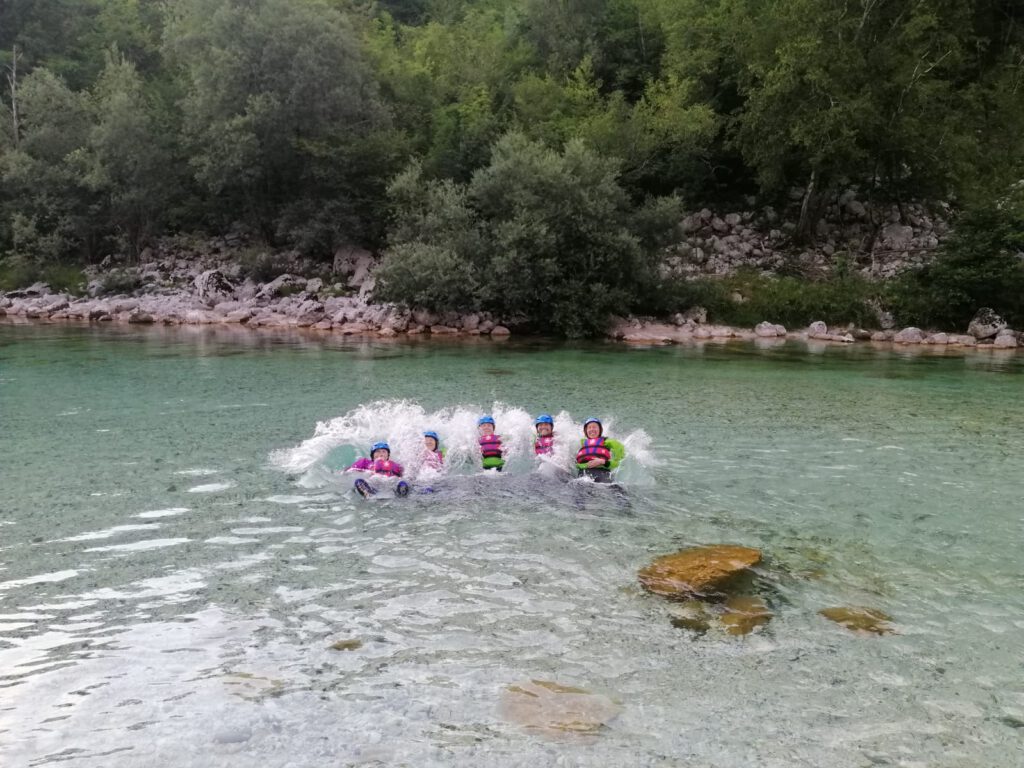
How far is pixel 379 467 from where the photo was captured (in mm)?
8789

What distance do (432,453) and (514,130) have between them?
25.4 m

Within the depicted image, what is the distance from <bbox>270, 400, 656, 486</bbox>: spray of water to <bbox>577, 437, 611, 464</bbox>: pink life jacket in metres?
0.32

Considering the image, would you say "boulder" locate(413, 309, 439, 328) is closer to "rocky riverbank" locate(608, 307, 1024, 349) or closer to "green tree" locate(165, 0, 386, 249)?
"rocky riverbank" locate(608, 307, 1024, 349)

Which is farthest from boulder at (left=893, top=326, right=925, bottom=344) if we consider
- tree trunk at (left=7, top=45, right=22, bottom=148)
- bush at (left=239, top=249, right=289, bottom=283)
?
tree trunk at (left=7, top=45, right=22, bottom=148)

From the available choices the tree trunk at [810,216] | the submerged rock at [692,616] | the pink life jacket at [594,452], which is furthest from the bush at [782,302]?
the submerged rock at [692,616]

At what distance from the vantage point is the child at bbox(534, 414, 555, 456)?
9.60 m

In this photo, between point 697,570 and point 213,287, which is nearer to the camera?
point 697,570

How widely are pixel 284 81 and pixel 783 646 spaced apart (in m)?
34.5

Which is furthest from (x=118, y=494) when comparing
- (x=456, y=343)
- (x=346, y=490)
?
(x=456, y=343)

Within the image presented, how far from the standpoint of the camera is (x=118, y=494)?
8406mm

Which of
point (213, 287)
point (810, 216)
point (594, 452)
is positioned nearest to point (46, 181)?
point (213, 287)

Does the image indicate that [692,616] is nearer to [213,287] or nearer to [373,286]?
[373,286]

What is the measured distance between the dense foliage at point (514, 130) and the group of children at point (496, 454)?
54.9 feet

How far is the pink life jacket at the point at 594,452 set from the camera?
9.00 meters
